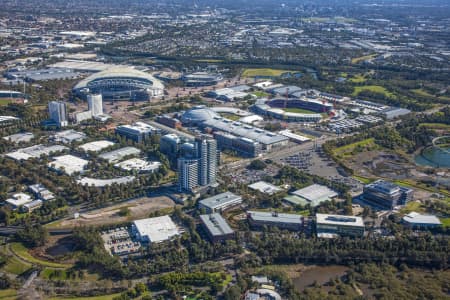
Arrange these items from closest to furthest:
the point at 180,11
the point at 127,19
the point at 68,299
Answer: the point at 68,299, the point at 127,19, the point at 180,11

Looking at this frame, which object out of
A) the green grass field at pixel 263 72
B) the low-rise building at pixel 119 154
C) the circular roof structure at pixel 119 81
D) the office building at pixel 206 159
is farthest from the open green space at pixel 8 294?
the green grass field at pixel 263 72

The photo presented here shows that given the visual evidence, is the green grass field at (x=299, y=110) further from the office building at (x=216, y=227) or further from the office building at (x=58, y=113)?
the office building at (x=216, y=227)

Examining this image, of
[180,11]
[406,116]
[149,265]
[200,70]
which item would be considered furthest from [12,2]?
[149,265]

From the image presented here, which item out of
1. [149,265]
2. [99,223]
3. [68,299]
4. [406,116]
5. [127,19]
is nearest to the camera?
[68,299]

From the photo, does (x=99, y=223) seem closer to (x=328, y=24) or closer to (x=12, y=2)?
(x=328, y=24)

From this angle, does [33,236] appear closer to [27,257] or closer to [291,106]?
[27,257]

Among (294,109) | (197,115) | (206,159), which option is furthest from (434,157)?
(197,115)
